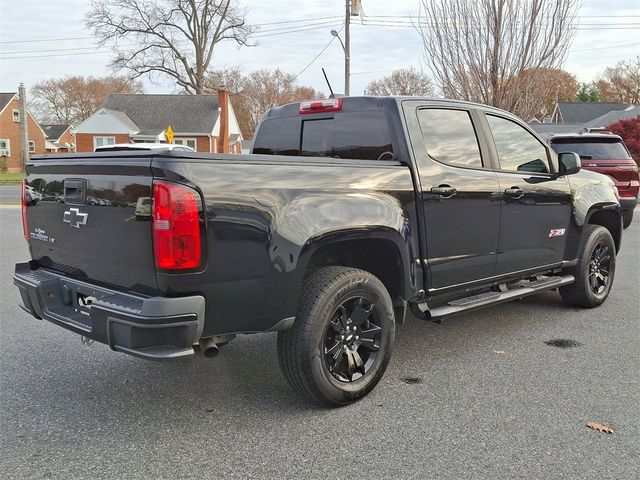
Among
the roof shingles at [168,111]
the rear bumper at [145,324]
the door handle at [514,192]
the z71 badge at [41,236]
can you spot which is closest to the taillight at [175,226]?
the rear bumper at [145,324]

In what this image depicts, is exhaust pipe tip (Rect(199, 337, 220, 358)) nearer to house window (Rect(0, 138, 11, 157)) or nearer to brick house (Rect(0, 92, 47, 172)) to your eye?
brick house (Rect(0, 92, 47, 172))

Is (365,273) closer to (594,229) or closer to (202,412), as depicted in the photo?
(202,412)

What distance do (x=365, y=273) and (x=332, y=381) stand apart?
0.68m

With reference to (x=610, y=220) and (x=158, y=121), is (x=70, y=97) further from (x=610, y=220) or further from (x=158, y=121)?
(x=610, y=220)

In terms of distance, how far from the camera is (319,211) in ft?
10.8

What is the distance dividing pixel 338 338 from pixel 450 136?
1.79 metres

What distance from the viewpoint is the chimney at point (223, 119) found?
41.8 meters

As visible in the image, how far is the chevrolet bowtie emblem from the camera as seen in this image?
10.7 ft

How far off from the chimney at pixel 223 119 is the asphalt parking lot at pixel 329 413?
3740cm

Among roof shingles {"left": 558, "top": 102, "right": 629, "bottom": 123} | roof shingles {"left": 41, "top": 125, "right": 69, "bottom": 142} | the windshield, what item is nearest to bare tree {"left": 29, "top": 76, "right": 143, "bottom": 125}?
roof shingles {"left": 41, "top": 125, "right": 69, "bottom": 142}

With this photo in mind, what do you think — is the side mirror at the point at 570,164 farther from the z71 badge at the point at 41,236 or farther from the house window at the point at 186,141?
the house window at the point at 186,141

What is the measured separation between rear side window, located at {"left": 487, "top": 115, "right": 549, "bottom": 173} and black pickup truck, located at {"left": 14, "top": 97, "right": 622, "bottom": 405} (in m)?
0.02

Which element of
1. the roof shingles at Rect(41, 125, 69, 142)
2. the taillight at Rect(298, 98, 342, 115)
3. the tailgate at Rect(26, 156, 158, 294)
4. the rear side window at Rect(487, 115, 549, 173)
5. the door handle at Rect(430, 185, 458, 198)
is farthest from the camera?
the roof shingles at Rect(41, 125, 69, 142)

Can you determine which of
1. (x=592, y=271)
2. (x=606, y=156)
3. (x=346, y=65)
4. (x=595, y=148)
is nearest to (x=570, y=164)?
(x=592, y=271)
